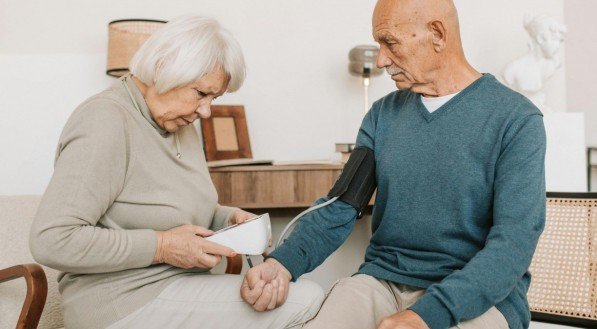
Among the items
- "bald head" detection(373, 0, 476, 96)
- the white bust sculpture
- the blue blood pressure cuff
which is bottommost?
the blue blood pressure cuff

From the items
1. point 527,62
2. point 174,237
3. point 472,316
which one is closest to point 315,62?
point 527,62

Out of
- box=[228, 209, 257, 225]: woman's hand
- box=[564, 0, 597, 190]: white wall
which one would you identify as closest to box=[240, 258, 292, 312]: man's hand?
box=[228, 209, 257, 225]: woman's hand

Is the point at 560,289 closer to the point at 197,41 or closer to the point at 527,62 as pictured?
the point at 197,41

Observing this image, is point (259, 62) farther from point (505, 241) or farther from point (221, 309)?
point (505, 241)

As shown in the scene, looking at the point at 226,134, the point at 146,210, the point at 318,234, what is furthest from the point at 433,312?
the point at 226,134

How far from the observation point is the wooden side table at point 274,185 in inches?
90.1

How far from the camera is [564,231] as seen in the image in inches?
63.7

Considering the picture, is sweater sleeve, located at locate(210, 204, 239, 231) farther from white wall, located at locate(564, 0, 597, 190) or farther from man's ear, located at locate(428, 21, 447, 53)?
white wall, located at locate(564, 0, 597, 190)

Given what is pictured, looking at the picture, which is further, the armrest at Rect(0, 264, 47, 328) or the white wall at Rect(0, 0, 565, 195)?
the white wall at Rect(0, 0, 565, 195)

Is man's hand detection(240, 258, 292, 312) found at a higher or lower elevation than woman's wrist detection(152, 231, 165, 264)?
lower

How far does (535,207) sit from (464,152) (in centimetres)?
18

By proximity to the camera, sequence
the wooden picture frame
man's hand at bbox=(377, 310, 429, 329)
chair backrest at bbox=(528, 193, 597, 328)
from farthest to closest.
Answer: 1. the wooden picture frame
2. chair backrest at bbox=(528, 193, 597, 328)
3. man's hand at bbox=(377, 310, 429, 329)

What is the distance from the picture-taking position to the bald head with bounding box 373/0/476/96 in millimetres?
1261

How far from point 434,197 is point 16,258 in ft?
3.87
